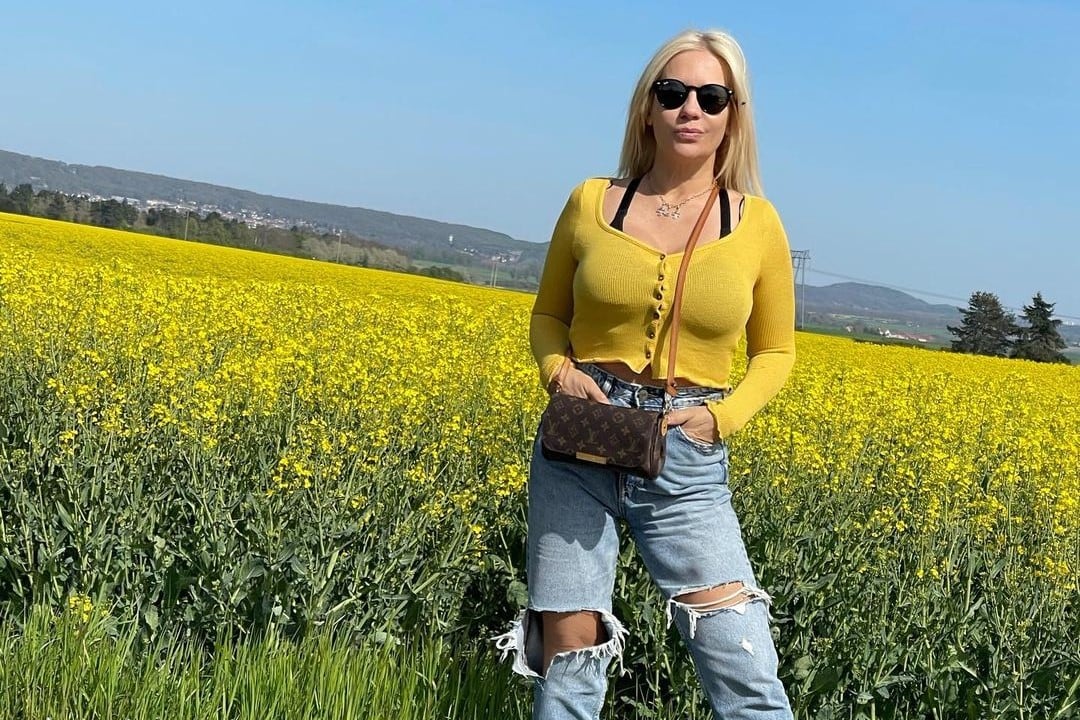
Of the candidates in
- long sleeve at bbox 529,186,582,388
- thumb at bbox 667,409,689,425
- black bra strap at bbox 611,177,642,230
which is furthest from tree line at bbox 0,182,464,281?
thumb at bbox 667,409,689,425

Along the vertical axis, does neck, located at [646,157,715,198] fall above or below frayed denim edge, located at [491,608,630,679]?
above

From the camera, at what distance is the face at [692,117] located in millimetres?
2121

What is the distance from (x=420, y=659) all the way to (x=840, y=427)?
3.27 meters

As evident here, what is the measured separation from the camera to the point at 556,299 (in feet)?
7.70

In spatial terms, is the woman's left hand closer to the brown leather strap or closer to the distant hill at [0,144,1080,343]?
the brown leather strap

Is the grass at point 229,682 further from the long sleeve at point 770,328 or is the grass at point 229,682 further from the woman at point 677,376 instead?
the long sleeve at point 770,328

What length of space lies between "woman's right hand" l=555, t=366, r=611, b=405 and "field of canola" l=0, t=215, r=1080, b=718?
1211 mm

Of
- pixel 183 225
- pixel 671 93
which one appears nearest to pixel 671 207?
pixel 671 93

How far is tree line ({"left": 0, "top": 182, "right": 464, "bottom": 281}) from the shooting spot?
147 feet

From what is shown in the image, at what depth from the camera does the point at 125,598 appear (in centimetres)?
329

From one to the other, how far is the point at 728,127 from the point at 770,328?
43 cm

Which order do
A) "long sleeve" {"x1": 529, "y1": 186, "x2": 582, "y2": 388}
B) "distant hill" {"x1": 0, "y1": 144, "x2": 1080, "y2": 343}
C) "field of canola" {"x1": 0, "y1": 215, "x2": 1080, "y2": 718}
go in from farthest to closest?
"distant hill" {"x1": 0, "y1": 144, "x2": 1080, "y2": 343} → "field of canola" {"x1": 0, "y1": 215, "x2": 1080, "y2": 718} → "long sleeve" {"x1": 529, "y1": 186, "x2": 582, "y2": 388}

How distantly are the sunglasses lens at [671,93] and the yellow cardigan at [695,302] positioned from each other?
0.23 meters

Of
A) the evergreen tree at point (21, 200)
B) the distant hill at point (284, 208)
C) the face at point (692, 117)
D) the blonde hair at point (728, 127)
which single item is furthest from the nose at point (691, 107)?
the distant hill at point (284, 208)
